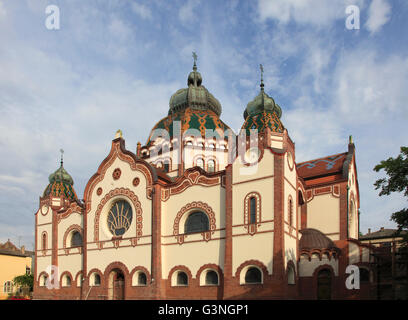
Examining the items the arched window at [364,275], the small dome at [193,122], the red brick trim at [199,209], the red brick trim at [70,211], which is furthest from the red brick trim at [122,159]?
the arched window at [364,275]

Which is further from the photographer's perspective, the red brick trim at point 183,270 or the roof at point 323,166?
the roof at point 323,166

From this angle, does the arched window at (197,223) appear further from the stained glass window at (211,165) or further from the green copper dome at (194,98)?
the green copper dome at (194,98)

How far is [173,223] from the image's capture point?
2817 centimetres

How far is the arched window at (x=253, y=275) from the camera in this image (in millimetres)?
23688

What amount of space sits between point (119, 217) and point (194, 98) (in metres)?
13.3

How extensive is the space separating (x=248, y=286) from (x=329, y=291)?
184 inches

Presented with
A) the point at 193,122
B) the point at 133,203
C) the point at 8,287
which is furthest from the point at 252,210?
the point at 8,287

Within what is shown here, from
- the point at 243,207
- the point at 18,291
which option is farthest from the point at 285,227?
the point at 18,291

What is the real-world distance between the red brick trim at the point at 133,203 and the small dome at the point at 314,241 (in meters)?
10.6

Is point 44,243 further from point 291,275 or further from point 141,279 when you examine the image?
point 291,275

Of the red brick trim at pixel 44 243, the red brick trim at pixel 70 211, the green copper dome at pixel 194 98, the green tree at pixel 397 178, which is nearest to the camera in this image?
the green tree at pixel 397 178

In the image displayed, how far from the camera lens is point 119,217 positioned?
31328 mm

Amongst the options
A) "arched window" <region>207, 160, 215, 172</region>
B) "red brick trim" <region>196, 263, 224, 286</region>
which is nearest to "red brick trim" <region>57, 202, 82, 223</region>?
"arched window" <region>207, 160, 215, 172</region>
